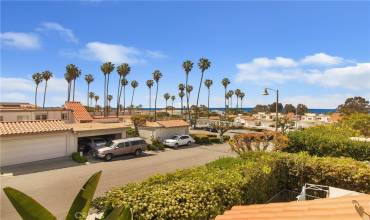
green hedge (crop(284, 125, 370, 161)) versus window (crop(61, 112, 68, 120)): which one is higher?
window (crop(61, 112, 68, 120))

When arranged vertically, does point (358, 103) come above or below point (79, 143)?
above

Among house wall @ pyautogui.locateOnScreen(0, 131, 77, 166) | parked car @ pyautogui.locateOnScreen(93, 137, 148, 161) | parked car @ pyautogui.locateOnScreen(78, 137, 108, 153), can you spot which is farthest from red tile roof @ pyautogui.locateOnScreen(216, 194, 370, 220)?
parked car @ pyautogui.locateOnScreen(78, 137, 108, 153)

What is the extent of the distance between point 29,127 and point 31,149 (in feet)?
6.46

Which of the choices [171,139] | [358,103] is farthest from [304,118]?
[171,139]

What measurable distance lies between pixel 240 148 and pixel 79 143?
58.8 feet

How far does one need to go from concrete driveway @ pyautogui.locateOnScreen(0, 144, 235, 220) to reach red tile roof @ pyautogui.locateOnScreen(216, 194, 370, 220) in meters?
11.0

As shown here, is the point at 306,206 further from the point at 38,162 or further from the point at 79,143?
the point at 79,143

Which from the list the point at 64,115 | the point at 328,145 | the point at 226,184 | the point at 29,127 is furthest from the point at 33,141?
the point at 328,145

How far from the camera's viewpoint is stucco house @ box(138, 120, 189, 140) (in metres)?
38.7

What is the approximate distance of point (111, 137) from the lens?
33.6 m

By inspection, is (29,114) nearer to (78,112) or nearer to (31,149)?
(78,112)

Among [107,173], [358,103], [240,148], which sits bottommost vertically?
[107,173]

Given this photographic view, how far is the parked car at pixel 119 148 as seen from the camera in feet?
90.3

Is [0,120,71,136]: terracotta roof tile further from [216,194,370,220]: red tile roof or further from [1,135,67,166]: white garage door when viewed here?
[216,194,370,220]: red tile roof
